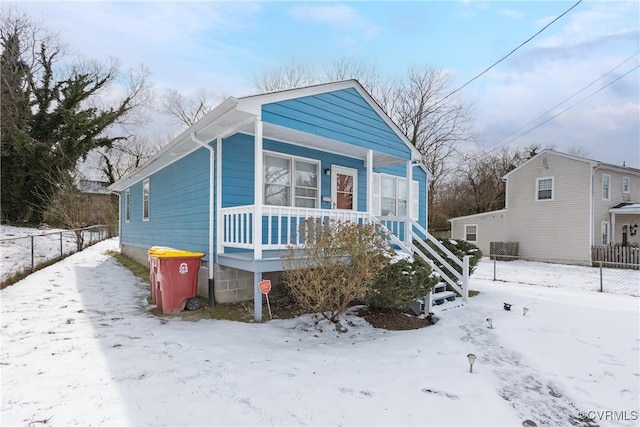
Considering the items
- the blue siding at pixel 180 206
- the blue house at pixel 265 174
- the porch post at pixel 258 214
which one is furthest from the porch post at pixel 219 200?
the porch post at pixel 258 214

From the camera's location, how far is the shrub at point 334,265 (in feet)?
15.9

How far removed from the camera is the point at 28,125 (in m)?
19.4

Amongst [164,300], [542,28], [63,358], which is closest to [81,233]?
[164,300]

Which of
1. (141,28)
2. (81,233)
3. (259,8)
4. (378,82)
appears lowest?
(81,233)

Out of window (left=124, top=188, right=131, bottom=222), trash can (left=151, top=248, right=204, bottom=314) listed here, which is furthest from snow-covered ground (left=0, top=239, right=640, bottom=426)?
window (left=124, top=188, right=131, bottom=222)

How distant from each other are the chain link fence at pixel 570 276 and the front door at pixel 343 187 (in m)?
5.69

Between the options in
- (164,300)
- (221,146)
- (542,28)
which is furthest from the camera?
(542,28)

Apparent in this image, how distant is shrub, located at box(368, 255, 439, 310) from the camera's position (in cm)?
544

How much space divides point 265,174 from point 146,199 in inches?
250

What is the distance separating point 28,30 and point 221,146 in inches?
908

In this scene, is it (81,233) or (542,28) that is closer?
(542,28)

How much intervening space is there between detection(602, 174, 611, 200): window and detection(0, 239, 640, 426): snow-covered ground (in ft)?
43.1

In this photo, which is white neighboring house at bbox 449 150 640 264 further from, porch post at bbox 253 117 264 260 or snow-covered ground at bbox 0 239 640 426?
porch post at bbox 253 117 264 260

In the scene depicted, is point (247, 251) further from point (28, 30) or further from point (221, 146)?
point (28, 30)
